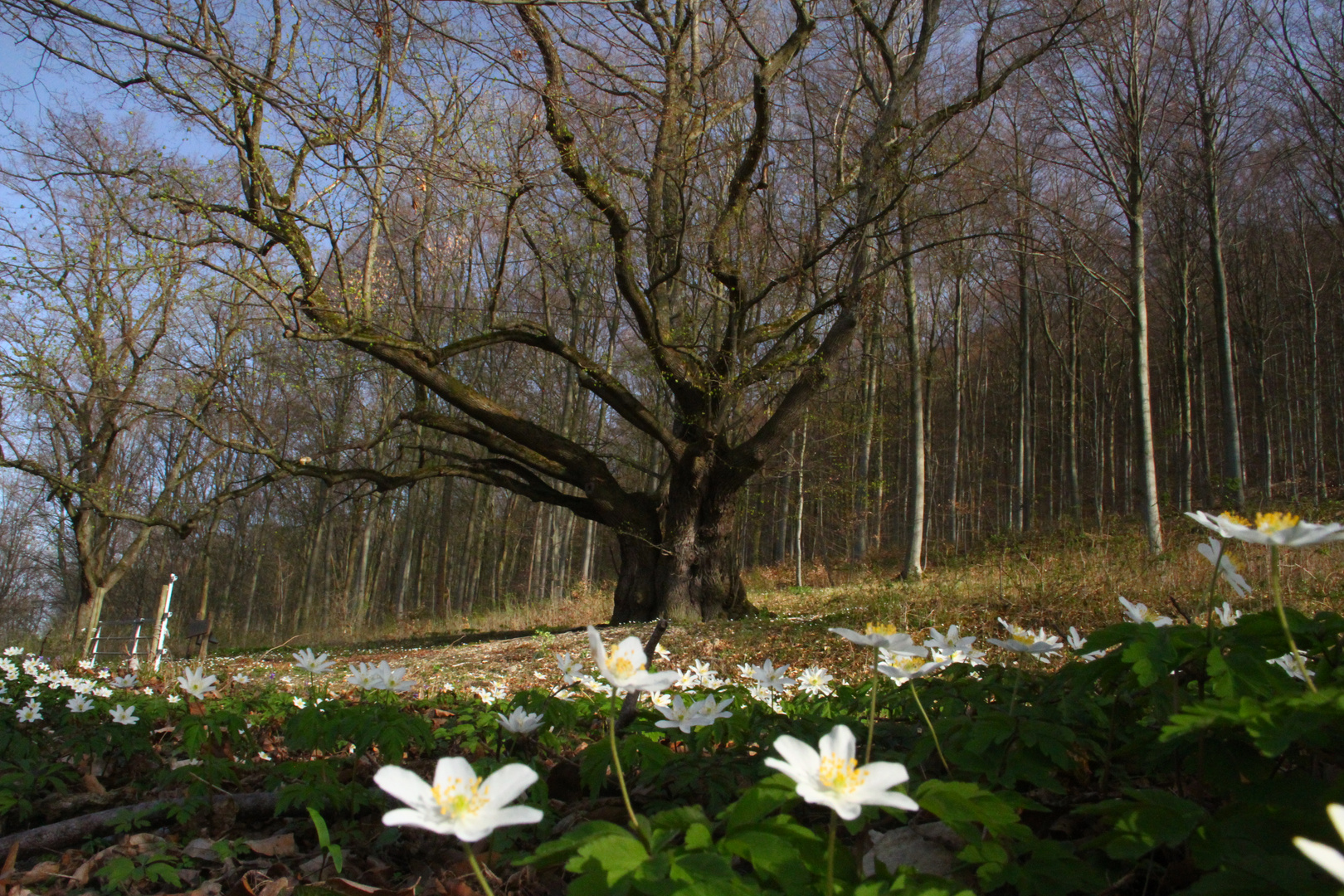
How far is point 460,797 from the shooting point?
884mm

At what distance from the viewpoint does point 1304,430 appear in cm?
2366

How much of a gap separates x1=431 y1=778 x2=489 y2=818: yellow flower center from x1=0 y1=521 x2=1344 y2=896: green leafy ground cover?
9 cm

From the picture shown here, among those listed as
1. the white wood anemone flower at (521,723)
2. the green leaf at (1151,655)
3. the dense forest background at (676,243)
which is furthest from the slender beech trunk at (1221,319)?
the white wood anemone flower at (521,723)

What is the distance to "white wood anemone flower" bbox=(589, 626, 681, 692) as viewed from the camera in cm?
97

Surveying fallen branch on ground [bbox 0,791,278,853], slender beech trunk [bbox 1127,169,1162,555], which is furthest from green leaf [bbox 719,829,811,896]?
slender beech trunk [bbox 1127,169,1162,555]

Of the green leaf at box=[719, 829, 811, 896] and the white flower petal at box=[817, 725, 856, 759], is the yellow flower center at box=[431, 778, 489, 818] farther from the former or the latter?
the white flower petal at box=[817, 725, 856, 759]

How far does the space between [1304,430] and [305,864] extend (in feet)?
98.5

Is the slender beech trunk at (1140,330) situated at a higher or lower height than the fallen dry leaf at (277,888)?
higher

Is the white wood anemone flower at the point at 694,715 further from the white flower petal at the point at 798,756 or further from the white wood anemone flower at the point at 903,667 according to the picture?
the white flower petal at the point at 798,756

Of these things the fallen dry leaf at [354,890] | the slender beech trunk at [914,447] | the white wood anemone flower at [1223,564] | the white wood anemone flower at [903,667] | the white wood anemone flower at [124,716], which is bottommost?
the white wood anemone flower at [124,716]

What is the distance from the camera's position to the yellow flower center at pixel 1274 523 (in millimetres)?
1065

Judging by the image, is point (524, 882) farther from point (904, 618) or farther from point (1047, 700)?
A: point (904, 618)

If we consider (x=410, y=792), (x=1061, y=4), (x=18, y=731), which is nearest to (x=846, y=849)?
(x=410, y=792)

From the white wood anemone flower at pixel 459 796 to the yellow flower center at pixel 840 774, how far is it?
0.34m
